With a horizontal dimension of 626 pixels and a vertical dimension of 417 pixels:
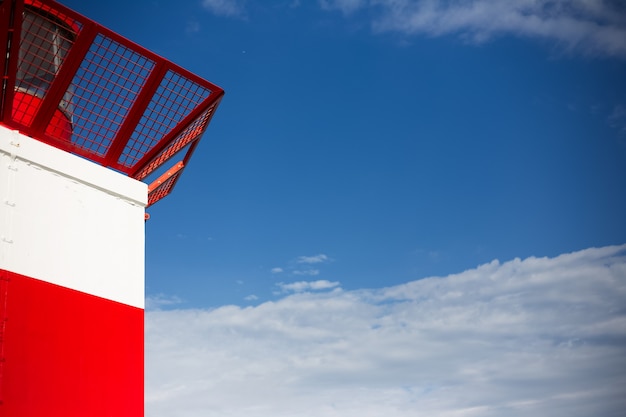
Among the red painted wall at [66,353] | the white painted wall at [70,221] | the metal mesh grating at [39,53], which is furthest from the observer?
the metal mesh grating at [39,53]

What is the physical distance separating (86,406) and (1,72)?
3002 mm

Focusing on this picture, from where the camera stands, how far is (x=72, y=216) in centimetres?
590

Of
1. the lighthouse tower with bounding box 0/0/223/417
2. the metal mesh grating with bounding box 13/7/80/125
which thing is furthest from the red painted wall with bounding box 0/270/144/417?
the metal mesh grating with bounding box 13/7/80/125

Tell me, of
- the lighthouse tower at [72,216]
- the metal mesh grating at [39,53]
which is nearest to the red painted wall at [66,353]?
the lighthouse tower at [72,216]

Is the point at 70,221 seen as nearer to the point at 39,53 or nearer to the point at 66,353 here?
the point at 66,353

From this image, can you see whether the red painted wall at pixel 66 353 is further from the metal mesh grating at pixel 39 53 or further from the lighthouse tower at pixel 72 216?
the metal mesh grating at pixel 39 53

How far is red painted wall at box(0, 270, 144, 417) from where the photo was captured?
16.8 feet

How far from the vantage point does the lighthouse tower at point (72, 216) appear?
530 cm

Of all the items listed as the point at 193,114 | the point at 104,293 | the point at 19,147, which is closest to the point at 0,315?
the point at 104,293

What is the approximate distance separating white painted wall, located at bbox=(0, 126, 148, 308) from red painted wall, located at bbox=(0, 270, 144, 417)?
0.15 m

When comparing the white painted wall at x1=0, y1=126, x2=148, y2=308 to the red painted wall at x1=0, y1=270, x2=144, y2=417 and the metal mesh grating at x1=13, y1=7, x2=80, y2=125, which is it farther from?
the metal mesh grating at x1=13, y1=7, x2=80, y2=125

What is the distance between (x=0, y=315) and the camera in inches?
202

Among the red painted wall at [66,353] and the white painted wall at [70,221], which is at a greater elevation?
the white painted wall at [70,221]

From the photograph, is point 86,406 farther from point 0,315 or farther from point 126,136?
point 126,136
